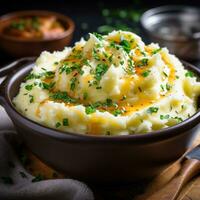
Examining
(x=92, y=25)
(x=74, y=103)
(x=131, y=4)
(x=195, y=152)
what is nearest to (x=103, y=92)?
(x=74, y=103)

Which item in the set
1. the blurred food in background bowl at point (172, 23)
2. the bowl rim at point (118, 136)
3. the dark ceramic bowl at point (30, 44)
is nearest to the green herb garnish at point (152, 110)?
the bowl rim at point (118, 136)

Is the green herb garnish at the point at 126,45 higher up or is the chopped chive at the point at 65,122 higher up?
the green herb garnish at the point at 126,45

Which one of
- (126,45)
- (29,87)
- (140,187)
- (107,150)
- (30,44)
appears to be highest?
(126,45)

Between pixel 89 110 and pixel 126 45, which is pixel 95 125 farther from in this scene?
pixel 126 45

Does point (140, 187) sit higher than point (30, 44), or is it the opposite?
point (140, 187)

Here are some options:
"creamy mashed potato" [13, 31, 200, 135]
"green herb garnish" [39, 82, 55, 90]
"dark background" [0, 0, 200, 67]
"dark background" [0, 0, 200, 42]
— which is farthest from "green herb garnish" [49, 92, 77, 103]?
"dark background" [0, 0, 200, 42]

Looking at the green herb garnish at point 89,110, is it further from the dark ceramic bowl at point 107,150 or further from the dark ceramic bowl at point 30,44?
the dark ceramic bowl at point 30,44

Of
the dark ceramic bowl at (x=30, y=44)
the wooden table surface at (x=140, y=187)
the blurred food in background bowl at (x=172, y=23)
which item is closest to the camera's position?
the wooden table surface at (x=140, y=187)

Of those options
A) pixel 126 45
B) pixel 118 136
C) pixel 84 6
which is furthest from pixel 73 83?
pixel 84 6
